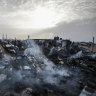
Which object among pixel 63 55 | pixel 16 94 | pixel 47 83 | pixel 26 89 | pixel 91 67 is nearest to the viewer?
pixel 16 94

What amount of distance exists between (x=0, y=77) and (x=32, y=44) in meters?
18.9

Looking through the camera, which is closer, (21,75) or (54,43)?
(21,75)

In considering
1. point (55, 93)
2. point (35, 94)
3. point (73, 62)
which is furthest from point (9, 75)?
point (73, 62)

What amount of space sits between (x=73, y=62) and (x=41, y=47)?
12686mm

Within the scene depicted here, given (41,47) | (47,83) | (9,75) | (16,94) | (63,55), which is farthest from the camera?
(41,47)

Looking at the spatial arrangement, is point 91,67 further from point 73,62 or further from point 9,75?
point 9,75

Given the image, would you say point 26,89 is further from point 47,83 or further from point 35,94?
point 47,83

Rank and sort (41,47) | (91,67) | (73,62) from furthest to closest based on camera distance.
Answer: (41,47) → (73,62) → (91,67)

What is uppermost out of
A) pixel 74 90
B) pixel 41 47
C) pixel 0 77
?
pixel 41 47

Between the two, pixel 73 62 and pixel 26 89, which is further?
pixel 73 62

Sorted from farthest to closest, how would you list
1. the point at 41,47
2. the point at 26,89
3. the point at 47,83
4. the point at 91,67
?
1. the point at 41,47
2. the point at 91,67
3. the point at 47,83
4. the point at 26,89

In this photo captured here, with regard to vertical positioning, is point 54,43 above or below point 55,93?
above

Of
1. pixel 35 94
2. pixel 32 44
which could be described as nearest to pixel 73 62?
pixel 35 94

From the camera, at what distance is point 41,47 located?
84.2ft
